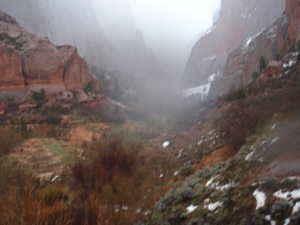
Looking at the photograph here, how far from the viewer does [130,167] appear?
979cm

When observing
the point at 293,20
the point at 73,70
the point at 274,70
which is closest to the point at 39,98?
the point at 73,70

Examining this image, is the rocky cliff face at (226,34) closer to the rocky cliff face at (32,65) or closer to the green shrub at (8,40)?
the rocky cliff face at (32,65)

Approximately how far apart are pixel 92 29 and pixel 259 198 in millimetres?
86545

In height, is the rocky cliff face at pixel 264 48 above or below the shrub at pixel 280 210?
above

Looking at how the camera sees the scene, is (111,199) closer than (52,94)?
Yes

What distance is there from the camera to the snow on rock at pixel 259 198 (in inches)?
156

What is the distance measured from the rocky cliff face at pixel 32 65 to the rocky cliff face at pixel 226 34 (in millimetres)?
42329

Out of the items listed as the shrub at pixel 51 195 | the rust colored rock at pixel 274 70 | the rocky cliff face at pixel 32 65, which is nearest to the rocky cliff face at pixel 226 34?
the rocky cliff face at pixel 32 65

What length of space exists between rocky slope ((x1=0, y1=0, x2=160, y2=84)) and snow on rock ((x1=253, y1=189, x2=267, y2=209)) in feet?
222

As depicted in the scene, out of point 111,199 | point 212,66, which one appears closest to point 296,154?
point 111,199

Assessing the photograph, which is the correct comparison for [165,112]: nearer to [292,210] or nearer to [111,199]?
[111,199]

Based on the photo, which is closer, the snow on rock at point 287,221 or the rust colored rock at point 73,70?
the snow on rock at point 287,221

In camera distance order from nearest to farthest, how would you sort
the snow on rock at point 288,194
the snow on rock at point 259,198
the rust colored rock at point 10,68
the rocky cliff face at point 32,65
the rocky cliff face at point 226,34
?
the snow on rock at point 288,194 < the snow on rock at point 259,198 < the rust colored rock at point 10,68 < the rocky cliff face at point 32,65 < the rocky cliff face at point 226,34

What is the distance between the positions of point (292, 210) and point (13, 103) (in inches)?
1434
